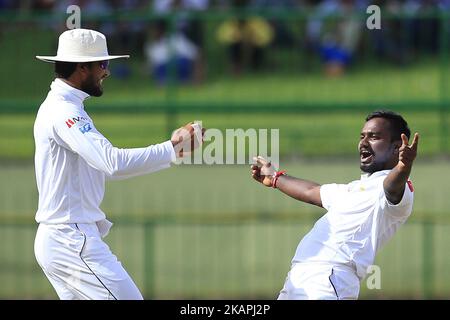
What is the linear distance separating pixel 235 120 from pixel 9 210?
316 cm

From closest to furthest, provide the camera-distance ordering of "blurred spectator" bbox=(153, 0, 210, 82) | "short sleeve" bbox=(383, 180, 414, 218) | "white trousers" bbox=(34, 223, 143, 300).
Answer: "short sleeve" bbox=(383, 180, 414, 218)
"white trousers" bbox=(34, 223, 143, 300)
"blurred spectator" bbox=(153, 0, 210, 82)

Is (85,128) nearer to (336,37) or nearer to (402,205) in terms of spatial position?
(402,205)

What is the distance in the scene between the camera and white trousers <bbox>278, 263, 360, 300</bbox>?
310 inches

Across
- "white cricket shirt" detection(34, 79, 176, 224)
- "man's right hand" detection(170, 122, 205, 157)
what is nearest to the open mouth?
"man's right hand" detection(170, 122, 205, 157)

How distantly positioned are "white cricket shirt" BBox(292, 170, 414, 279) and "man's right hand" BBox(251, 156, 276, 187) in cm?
67

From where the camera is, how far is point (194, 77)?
671 inches

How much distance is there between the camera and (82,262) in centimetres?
809

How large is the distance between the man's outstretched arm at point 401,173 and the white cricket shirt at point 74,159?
141 cm

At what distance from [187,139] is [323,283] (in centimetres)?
127

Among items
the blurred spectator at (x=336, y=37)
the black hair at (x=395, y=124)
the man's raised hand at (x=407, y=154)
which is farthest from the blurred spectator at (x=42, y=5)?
the man's raised hand at (x=407, y=154)

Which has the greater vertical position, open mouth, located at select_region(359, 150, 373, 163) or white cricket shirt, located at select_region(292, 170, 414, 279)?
open mouth, located at select_region(359, 150, 373, 163)

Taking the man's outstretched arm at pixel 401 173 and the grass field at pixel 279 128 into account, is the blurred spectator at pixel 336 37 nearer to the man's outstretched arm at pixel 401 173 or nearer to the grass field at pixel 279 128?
the grass field at pixel 279 128

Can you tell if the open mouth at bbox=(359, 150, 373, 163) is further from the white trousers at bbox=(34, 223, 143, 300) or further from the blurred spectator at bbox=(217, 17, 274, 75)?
the blurred spectator at bbox=(217, 17, 274, 75)

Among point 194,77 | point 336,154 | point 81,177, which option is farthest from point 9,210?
point 81,177
